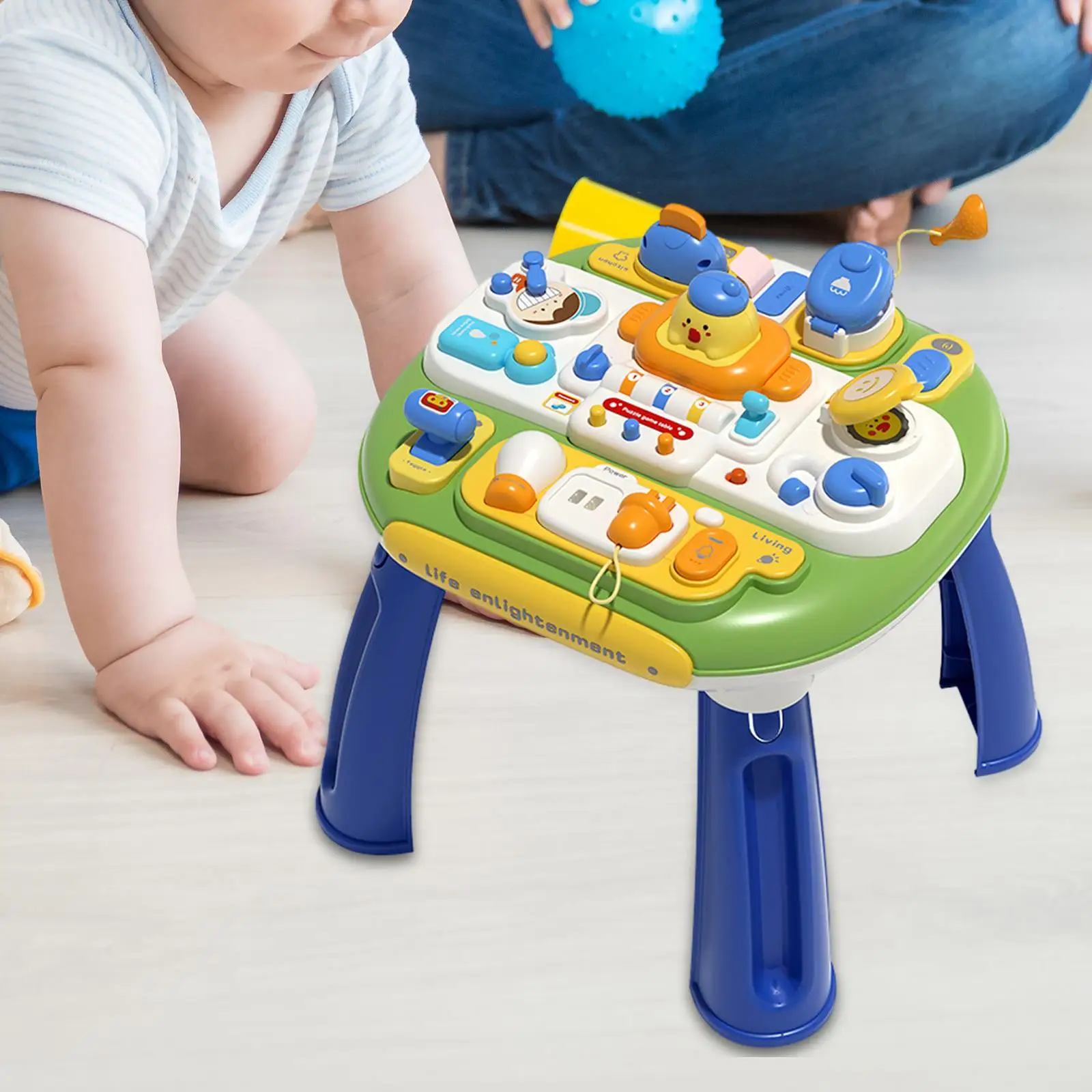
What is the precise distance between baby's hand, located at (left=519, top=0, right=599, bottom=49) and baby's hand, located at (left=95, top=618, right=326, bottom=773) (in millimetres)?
509

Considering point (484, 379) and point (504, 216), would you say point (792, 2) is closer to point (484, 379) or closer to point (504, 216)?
point (504, 216)

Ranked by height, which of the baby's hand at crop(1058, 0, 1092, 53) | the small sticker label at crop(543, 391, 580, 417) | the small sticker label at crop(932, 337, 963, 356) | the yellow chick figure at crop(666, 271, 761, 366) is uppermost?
the yellow chick figure at crop(666, 271, 761, 366)

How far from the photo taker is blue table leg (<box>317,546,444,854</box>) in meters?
0.63

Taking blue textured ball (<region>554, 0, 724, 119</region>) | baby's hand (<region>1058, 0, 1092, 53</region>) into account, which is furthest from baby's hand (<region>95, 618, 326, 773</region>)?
baby's hand (<region>1058, 0, 1092, 53</region>)

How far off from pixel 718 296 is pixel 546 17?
53cm

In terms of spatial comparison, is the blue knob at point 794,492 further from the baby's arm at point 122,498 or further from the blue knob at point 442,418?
the baby's arm at point 122,498

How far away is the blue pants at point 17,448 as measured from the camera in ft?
2.80

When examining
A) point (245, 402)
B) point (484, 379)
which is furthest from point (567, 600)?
point (245, 402)

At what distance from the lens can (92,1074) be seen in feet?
1.92

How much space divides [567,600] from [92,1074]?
27 centimetres

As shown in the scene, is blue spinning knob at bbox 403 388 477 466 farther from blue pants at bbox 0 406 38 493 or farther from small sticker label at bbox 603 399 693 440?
blue pants at bbox 0 406 38 493

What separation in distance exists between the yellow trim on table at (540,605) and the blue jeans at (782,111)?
67 centimetres

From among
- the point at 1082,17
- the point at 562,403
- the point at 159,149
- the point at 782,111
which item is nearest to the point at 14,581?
the point at 159,149

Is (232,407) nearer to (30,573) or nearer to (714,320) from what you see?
(30,573)
